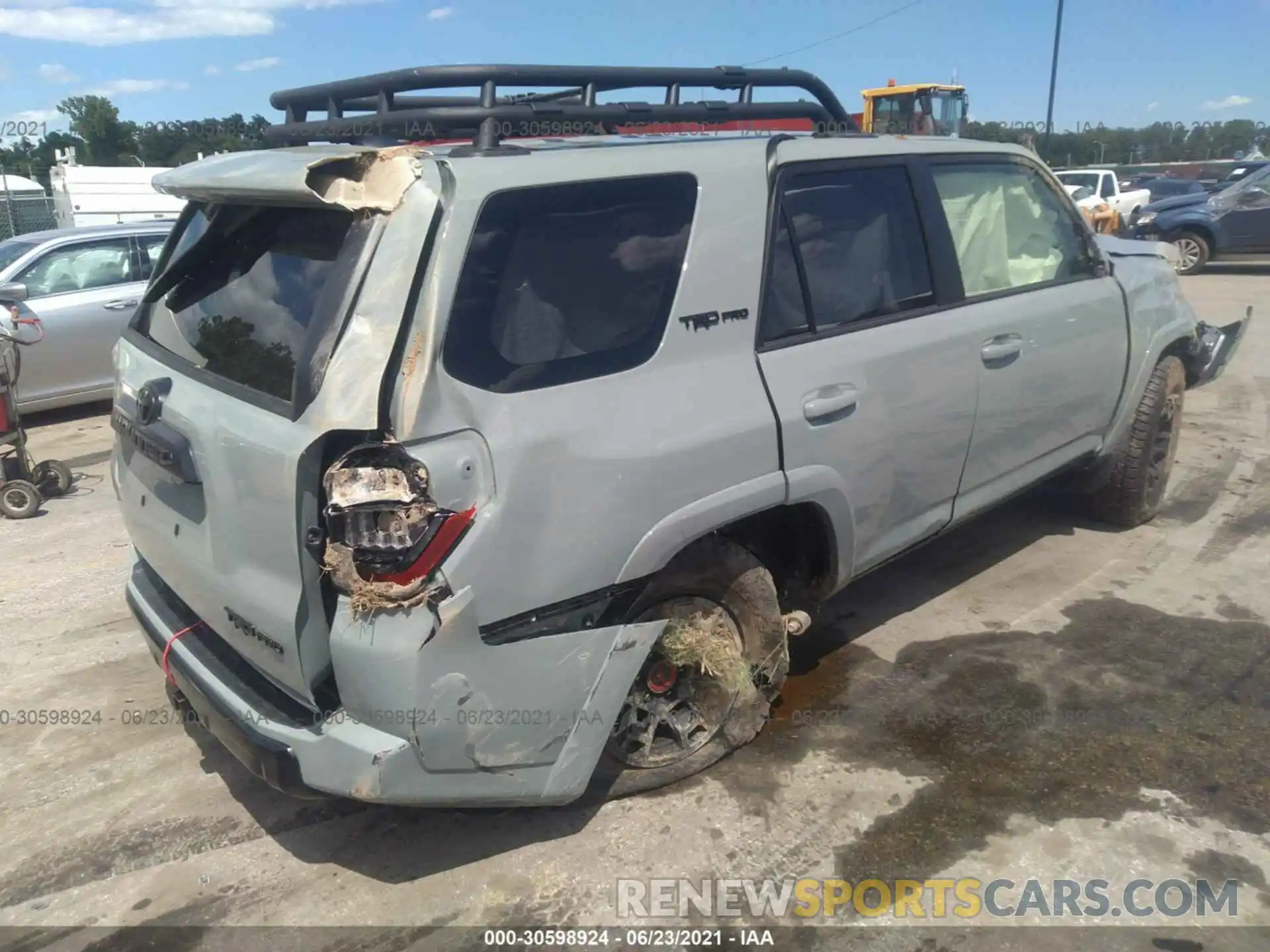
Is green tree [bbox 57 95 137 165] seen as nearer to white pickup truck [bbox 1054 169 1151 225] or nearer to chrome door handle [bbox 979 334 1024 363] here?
white pickup truck [bbox 1054 169 1151 225]

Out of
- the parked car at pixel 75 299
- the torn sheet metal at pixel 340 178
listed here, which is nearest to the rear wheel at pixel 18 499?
the parked car at pixel 75 299

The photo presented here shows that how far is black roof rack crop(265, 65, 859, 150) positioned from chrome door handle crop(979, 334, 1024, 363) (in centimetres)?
106

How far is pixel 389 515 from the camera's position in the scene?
2.28 m

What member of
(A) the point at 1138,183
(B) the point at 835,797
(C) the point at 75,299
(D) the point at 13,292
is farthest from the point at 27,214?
(A) the point at 1138,183

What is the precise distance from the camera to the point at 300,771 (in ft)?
8.01

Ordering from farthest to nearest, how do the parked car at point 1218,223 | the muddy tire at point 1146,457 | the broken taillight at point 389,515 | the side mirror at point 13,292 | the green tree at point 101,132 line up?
the green tree at point 101,132, the parked car at point 1218,223, the side mirror at point 13,292, the muddy tire at point 1146,457, the broken taillight at point 389,515

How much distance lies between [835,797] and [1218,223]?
16.7m

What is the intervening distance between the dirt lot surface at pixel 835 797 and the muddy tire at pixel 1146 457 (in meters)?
0.53

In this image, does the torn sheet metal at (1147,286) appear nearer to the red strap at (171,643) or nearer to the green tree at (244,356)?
the green tree at (244,356)

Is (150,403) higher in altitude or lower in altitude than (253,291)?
lower

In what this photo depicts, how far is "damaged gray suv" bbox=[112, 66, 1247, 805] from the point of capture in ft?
7.68

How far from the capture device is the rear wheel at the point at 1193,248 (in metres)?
16.5

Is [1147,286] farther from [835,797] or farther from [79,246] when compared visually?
[79,246]

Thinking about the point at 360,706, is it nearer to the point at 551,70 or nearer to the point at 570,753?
the point at 570,753
